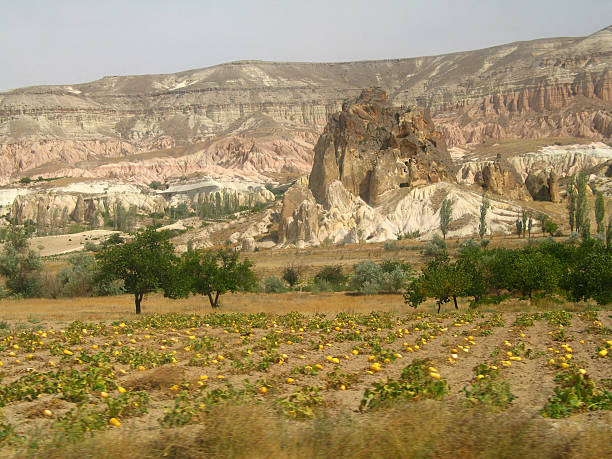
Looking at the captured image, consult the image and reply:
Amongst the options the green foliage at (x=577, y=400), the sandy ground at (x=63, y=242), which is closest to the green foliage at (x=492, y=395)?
the green foliage at (x=577, y=400)

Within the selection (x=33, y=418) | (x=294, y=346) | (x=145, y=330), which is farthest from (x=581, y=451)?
(x=145, y=330)

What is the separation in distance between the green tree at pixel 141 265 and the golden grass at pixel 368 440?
23433 mm

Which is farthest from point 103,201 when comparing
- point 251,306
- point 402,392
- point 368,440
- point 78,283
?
point 368,440

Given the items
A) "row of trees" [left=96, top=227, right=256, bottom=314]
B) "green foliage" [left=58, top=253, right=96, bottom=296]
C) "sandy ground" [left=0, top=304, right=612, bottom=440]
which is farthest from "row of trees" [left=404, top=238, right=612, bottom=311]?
"green foliage" [left=58, top=253, right=96, bottom=296]

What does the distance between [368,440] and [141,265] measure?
24442mm

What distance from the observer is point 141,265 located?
27.8 metres

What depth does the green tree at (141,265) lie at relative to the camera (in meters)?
28.0

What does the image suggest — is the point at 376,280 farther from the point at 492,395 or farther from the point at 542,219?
the point at 542,219

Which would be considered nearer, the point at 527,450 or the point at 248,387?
the point at 527,450

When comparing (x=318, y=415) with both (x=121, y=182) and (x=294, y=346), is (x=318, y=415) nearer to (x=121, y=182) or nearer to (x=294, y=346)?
(x=294, y=346)

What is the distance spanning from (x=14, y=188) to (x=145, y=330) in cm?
16480

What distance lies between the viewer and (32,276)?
42.8m

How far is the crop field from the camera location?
16.3 feet

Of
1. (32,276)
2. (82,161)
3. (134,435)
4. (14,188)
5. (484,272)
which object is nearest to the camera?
(134,435)
